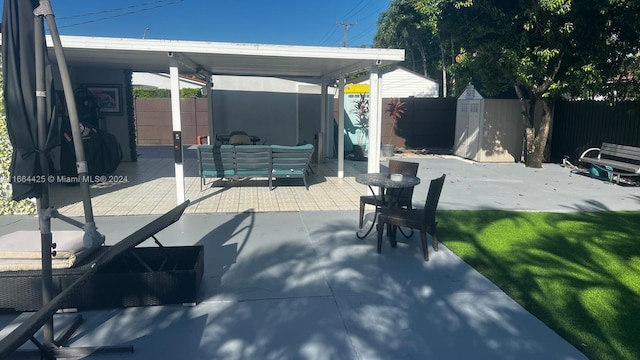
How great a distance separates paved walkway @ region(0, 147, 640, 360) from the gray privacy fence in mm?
8161

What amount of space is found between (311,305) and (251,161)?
4821 millimetres

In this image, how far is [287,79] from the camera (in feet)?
45.0

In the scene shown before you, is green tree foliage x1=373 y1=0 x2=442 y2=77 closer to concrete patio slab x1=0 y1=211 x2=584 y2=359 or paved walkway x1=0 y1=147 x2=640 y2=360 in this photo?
paved walkway x1=0 y1=147 x2=640 y2=360

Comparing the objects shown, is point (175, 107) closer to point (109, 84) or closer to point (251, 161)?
point (251, 161)

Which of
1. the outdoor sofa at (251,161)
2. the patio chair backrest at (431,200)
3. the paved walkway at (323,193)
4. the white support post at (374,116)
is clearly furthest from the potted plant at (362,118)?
the patio chair backrest at (431,200)

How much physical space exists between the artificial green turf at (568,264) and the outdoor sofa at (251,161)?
2.87 metres

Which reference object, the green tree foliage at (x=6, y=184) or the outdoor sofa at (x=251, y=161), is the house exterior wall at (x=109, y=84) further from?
the green tree foliage at (x=6, y=184)

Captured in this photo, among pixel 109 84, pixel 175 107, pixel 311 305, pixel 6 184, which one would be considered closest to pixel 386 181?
pixel 311 305

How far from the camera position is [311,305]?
12.2 feet

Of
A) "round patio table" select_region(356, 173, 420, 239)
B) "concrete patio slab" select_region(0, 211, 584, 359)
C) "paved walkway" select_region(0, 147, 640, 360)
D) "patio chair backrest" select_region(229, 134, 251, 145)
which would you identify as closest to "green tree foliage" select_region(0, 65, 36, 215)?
"paved walkway" select_region(0, 147, 640, 360)

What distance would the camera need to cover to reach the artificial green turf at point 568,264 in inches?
132

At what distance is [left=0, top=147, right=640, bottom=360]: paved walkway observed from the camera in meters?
3.08

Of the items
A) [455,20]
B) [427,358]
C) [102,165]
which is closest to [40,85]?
[427,358]

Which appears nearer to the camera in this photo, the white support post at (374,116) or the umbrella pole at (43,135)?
the umbrella pole at (43,135)
